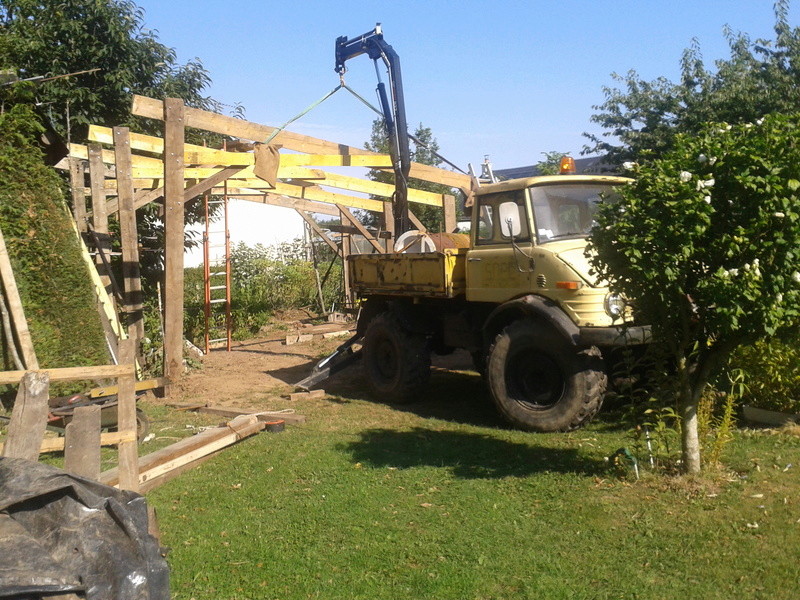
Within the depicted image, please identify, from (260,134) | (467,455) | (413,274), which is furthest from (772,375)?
(260,134)

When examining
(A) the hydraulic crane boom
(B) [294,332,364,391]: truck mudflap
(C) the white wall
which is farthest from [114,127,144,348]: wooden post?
(C) the white wall

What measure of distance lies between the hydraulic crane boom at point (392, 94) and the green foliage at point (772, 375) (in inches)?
264

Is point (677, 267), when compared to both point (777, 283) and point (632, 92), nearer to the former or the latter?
point (777, 283)

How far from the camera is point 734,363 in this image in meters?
7.16

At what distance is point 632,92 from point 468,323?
8.17 meters

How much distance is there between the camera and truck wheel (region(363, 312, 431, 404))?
9617mm

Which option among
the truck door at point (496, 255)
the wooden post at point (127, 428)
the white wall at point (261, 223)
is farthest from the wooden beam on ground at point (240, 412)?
the white wall at point (261, 223)

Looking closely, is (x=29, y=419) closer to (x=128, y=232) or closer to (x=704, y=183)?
(x=704, y=183)

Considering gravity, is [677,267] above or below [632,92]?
below

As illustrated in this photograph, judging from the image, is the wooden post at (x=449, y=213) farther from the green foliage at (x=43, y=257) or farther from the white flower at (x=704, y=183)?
the white flower at (x=704, y=183)

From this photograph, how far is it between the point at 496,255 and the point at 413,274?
1432 millimetres

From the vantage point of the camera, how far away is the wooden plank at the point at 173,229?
9.92 m

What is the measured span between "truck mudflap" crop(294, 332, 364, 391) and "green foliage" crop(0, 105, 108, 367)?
254 centimetres

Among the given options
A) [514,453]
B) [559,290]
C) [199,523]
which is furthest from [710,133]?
[199,523]
